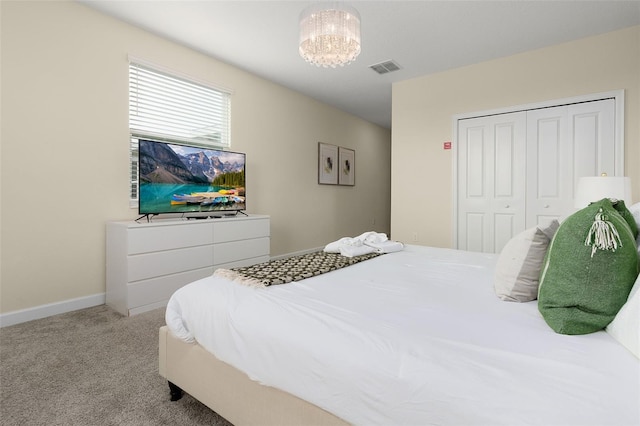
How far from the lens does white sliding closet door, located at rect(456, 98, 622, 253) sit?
3.35 metres

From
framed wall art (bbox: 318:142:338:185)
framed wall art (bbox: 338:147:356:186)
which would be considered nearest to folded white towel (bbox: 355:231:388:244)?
framed wall art (bbox: 318:142:338:185)

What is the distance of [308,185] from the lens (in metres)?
5.37

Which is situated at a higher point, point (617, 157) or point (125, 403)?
point (617, 157)

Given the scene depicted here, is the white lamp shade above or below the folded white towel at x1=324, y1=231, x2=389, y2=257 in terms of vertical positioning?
above

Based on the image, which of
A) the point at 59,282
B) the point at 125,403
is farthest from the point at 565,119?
the point at 59,282

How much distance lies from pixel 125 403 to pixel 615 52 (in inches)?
199

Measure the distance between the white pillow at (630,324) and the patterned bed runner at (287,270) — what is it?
3.90 feet

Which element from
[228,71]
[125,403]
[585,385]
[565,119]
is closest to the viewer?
[585,385]

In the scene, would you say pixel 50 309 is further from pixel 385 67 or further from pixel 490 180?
pixel 490 180

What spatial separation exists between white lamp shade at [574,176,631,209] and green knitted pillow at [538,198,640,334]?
2070 millimetres

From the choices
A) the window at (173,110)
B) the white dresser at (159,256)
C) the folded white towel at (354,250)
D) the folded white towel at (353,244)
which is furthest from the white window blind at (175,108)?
the folded white towel at (354,250)

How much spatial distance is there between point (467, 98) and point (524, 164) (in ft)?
3.63

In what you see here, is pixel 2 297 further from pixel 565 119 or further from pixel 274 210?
pixel 565 119

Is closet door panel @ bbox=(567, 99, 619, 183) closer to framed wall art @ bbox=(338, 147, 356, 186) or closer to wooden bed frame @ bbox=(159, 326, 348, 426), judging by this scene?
framed wall art @ bbox=(338, 147, 356, 186)
